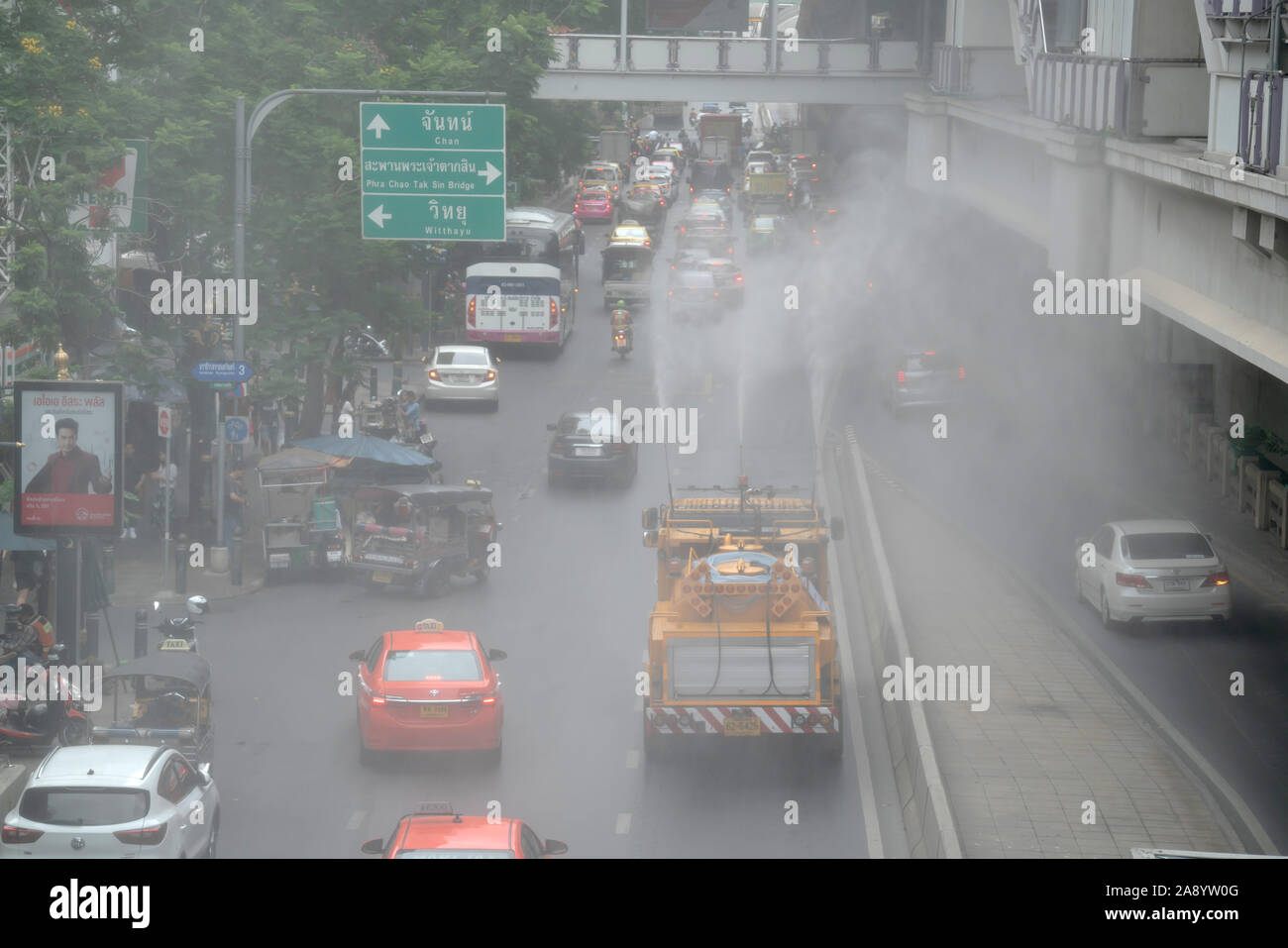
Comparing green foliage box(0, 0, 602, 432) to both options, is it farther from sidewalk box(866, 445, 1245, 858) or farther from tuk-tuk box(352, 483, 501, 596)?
sidewalk box(866, 445, 1245, 858)

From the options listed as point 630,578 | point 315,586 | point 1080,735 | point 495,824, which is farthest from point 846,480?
point 495,824

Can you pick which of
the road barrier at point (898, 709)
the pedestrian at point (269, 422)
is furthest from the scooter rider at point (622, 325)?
the road barrier at point (898, 709)

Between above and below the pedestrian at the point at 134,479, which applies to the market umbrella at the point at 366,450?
above

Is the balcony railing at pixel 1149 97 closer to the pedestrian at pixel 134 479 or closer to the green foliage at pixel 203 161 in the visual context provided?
the green foliage at pixel 203 161

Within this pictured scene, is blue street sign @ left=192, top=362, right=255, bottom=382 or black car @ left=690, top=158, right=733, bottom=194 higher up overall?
black car @ left=690, top=158, right=733, bottom=194

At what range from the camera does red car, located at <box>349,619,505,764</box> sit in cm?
1812

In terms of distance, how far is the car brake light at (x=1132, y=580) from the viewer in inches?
931

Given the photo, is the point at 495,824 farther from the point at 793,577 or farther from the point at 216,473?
the point at 216,473

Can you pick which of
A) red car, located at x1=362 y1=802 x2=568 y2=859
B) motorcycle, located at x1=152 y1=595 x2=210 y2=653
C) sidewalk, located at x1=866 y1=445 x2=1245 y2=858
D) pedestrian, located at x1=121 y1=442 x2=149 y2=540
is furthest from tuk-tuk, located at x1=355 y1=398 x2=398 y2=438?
red car, located at x1=362 y1=802 x2=568 y2=859

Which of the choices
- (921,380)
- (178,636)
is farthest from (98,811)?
(921,380)

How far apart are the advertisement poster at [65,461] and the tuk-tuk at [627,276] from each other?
37.0 meters

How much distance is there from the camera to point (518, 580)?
2788cm

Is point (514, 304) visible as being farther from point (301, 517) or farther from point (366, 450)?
point (301, 517)

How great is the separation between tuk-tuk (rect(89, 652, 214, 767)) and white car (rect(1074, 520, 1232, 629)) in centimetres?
1288
